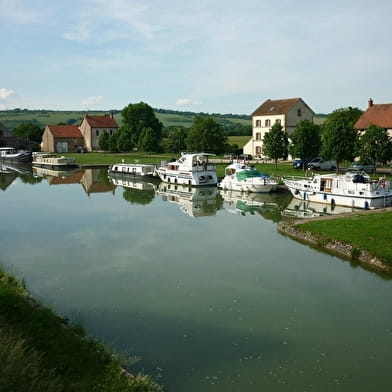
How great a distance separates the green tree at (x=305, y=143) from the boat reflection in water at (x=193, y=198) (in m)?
10.7

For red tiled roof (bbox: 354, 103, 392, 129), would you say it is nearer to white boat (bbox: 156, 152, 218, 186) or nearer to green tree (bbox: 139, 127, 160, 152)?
white boat (bbox: 156, 152, 218, 186)

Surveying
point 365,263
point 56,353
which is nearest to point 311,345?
point 56,353

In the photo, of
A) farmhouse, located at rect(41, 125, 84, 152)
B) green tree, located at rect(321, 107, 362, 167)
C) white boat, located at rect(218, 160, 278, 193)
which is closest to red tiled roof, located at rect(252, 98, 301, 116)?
green tree, located at rect(321, 107, 362, 167)

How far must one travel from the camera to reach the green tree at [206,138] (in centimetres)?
6806

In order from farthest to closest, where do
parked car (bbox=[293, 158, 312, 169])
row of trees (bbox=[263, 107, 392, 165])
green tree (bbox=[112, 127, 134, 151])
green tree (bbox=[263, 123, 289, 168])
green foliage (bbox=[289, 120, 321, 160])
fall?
green tree (bbox=[112, 127, 134, 151])
green tree (bbox=[263, 123, 289, 168])
parked car (bbox=[293, 158, 312, 169])
green foliage (bbox=[289, 120, 321, 160])
row of trees (bbox=[263, 107, 392, 165])

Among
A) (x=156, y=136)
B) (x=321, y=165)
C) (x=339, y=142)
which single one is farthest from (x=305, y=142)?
(x=156, y=136)

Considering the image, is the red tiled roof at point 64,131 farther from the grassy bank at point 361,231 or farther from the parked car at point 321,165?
the grassy bank at point 361,231

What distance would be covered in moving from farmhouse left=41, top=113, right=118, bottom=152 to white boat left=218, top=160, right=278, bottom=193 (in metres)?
60.0

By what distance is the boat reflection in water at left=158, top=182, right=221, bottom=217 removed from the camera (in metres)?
36.6

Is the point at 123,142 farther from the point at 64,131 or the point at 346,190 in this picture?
the point at 346,190

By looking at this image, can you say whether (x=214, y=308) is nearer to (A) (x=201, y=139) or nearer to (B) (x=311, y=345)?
(B) (x=311, y=345)

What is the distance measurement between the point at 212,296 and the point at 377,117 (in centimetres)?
4828

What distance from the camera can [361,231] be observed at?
24.6 metres

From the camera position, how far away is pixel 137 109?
10081 cm
